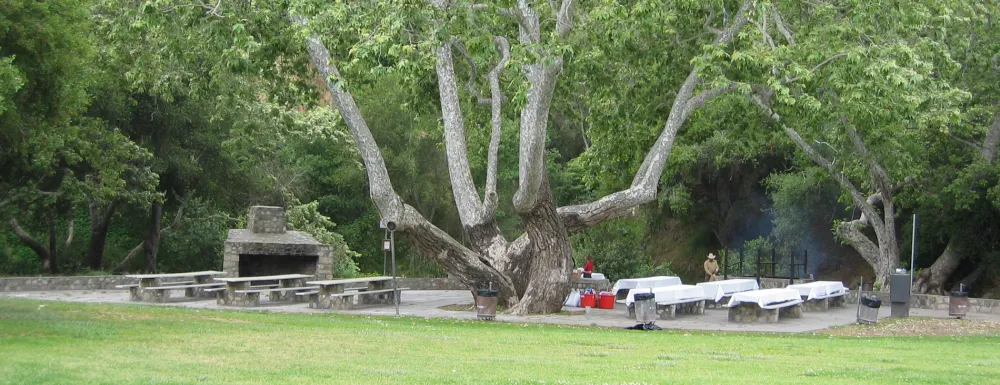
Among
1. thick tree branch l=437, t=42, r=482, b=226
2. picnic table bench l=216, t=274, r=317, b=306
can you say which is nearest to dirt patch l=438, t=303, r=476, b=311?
thick tree branch l=437, t=42, r=482, b=226

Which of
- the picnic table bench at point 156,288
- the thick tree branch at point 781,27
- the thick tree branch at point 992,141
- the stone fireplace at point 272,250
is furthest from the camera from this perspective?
the stone fireplace at point 272,250

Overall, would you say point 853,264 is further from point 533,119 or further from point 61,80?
point 61,80

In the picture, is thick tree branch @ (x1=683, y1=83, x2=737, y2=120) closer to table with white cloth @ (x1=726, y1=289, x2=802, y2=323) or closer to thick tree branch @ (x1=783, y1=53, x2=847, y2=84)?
thick tree branch @ (x1=783, y1=53, x2=847, y2=84)

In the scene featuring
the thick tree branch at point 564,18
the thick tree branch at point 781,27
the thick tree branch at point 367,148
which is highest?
the thick tree branch at point 781,27

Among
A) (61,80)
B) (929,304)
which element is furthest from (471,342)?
(929,304)

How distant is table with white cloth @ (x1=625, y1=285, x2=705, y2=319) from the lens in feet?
66.2

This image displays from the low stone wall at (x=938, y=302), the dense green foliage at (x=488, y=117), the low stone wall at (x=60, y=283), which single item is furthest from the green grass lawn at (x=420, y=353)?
the low stone wall at (x=60, y=283)

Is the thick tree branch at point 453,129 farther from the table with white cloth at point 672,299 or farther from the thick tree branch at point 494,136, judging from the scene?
the table with white cloth at point 672,299

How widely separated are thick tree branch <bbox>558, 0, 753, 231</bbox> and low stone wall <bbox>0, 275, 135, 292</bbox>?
11.9 meters

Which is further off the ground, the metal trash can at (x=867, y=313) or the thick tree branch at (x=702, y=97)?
the thick tree branch at (x=702, y=97)

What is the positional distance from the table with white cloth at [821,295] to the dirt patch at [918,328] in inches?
88.5

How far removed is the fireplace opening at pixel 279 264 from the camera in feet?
89.4

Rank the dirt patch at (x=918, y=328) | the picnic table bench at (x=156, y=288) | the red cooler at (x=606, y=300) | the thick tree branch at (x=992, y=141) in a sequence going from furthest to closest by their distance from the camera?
the thick tree branch at (x=992, y=141)
the red cooler at (x=606, y=300)
the picnic table bench at (x=156, y=288)
the dirt patch at (x=918, y=328)

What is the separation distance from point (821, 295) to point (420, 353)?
1377 cm
